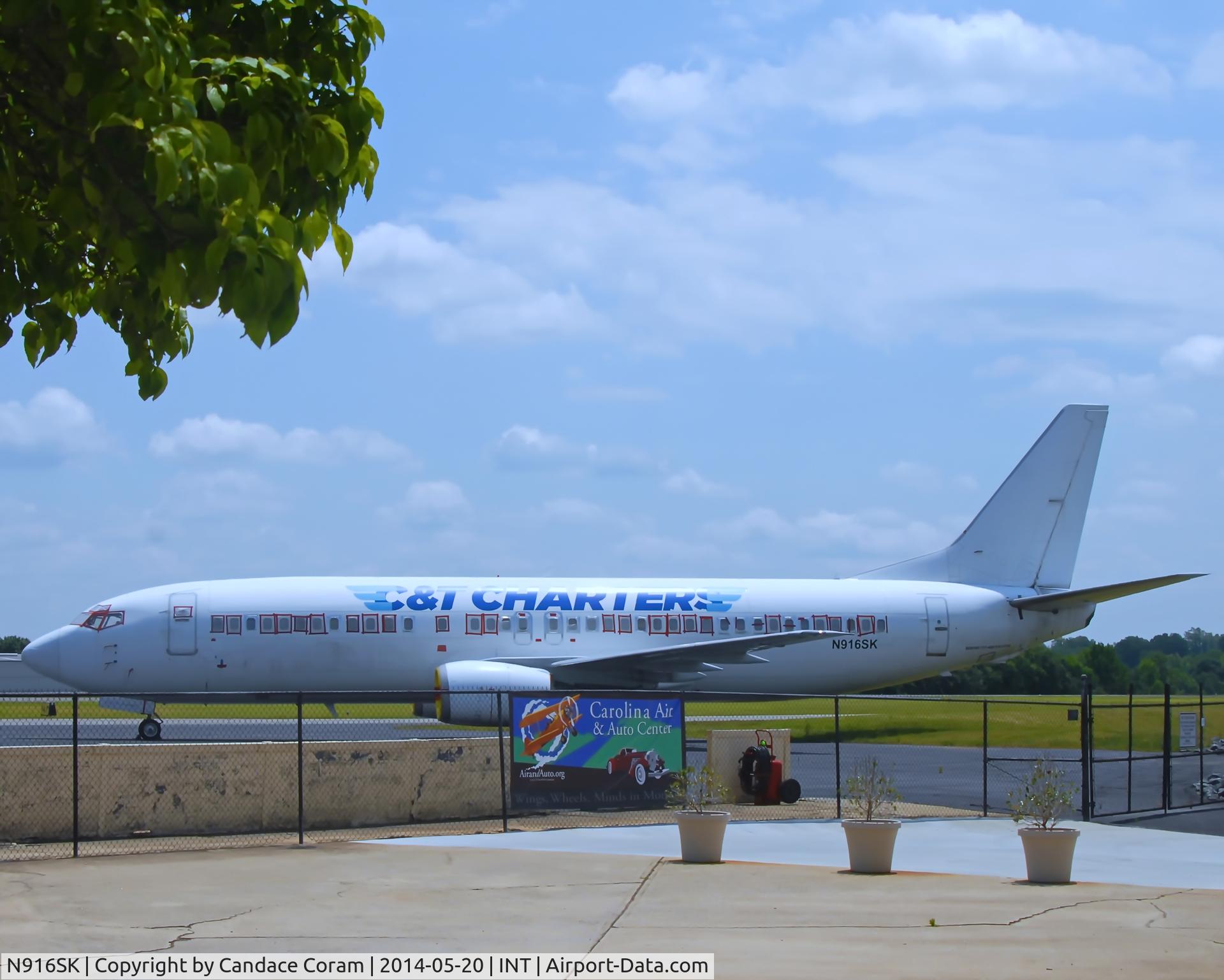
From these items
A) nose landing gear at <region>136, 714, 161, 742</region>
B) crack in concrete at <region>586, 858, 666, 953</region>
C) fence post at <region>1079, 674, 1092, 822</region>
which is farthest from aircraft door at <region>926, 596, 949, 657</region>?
crack in concrete at <region>586, 858, 666, 953</region>

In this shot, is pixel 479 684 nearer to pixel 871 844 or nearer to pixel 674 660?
pixel 674 660

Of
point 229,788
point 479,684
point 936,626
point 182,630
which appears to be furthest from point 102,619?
point 936,626

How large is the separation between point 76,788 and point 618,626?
17.5 m

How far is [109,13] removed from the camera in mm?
4719

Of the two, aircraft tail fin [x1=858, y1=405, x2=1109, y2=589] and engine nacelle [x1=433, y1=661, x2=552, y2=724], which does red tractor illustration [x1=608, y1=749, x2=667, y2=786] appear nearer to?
engine nacelle [x1=433, y1=661, x2=552, y2=724]

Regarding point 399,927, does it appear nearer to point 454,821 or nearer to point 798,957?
point 798,957

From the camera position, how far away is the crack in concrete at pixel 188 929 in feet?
29.5

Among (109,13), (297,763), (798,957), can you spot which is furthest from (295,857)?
(109,13)

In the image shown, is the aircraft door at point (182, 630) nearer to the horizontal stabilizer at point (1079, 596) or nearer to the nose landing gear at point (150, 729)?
the nose landing gear at point (150, 729)

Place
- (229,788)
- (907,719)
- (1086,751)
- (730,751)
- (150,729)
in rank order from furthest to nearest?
(907,719) → (150,729) → (730,751) → (1086,751) → (229,788)

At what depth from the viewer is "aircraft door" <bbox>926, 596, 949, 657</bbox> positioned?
32.9 meters

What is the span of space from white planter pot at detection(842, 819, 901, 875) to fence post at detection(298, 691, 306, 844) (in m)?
6.17

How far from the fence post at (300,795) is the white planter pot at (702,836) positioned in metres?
4.50

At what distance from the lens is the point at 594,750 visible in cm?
1823
